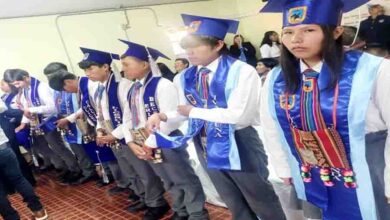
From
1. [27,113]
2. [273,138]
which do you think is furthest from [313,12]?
[27,113]

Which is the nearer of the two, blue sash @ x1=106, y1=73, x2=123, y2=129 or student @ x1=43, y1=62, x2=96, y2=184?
blue sash @ x1=106, y1=73, x2=123, y2=129

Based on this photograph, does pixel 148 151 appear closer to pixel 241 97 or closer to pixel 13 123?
pixel 241 97

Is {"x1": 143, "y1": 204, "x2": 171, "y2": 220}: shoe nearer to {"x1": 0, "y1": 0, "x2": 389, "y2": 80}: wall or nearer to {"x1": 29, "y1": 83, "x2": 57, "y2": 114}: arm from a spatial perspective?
{"x1": 29, "y1": 83, "x2": 57, "y2": 114}: arm

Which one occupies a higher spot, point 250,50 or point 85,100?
point 85,100

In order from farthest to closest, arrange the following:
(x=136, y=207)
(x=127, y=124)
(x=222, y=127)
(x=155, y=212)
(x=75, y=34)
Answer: (x=75, y=34) < (x=136, y=207) < (x=155, y=212) < (x=127, y=124) < (x=222, y=127)

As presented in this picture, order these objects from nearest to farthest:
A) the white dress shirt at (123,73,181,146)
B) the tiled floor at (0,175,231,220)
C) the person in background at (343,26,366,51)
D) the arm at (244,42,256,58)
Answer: the person in background at (343,26,366,51) < the white dress shirt at (123,73,181,146) < the tiled floor at (0,175,231,220) < the arm at (244,42,256,58)

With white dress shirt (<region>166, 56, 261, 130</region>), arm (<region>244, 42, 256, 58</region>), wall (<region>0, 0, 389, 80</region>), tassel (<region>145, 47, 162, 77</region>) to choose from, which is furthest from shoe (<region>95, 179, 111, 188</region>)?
arm (<region>244, 42, 256, 58</region>)

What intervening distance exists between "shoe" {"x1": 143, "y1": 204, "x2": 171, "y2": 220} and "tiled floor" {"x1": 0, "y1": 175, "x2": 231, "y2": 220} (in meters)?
0.05

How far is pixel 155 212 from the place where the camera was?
270cm

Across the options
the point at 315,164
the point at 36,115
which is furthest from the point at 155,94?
the point at 36,115

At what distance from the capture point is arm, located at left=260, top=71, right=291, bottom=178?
1.39 m

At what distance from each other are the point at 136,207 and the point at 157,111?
114cm

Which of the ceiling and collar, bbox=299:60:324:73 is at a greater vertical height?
the ceiling

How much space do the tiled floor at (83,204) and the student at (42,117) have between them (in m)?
0.30
